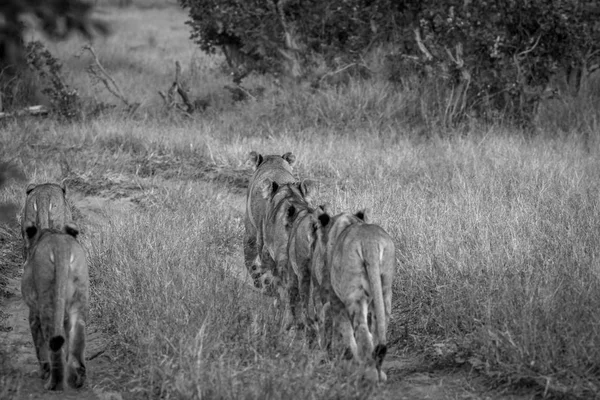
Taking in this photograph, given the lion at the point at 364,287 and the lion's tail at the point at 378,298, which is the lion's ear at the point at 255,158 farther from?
the lion's tail at the point at 378,298

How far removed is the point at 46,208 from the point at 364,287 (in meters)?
2.95

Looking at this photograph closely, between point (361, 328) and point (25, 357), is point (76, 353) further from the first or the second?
point (361, 328)

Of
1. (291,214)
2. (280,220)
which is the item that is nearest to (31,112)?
(280,220)

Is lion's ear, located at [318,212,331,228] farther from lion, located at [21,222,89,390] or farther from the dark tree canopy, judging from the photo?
the dark tree canopy

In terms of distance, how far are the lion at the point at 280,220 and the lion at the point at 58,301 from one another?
158 centimetres

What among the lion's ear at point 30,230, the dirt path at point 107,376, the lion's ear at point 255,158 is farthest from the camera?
the lion's ear at point 255,158

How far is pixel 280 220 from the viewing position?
22.2ft

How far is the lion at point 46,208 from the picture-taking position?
278 inches

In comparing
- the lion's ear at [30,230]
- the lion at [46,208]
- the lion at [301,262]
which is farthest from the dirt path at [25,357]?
the lion at [301,262]

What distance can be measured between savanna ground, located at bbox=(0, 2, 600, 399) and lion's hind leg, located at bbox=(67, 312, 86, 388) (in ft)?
0.33

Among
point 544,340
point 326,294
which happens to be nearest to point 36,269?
→ point 326,294

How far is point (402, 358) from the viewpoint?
622 centimetres

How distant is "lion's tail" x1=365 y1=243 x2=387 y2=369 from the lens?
16.9 feet

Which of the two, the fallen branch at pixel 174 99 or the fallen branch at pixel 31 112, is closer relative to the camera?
the fallen branch at pixel 31 112
